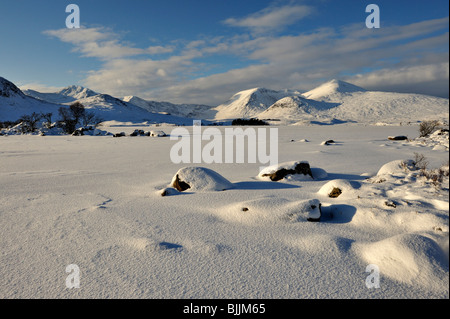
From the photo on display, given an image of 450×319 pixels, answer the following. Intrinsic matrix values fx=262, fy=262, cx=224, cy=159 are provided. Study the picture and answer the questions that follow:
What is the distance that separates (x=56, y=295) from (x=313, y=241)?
8.12ft

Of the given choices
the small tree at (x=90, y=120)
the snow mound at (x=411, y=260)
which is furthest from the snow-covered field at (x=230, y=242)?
the small tree at (x=90, y=120)

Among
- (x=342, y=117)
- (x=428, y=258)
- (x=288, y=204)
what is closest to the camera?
(x=428, y=258)

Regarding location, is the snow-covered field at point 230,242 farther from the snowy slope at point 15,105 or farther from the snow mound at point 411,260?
the snowy slope at point 15,105

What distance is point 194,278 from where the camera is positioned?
7.57 ft

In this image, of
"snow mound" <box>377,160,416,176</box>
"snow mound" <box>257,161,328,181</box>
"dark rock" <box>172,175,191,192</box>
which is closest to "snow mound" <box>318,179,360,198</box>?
"snow mound" <box>377,160,416,176</box>

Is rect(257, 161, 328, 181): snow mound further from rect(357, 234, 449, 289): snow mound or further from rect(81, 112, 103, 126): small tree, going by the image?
rect(81, 112, 103, 126): small tree

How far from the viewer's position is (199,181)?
518cm

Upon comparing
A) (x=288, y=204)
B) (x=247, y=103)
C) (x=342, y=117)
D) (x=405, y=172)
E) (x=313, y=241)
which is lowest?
(x=313, y=241)

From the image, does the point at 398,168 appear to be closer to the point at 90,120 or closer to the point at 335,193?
the point at 335,193

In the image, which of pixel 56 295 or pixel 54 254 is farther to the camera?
pixel 54 254

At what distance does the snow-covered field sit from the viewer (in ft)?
7.11

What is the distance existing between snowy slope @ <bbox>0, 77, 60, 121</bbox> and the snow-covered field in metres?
95.5

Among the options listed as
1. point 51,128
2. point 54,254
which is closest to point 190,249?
point 54,254
